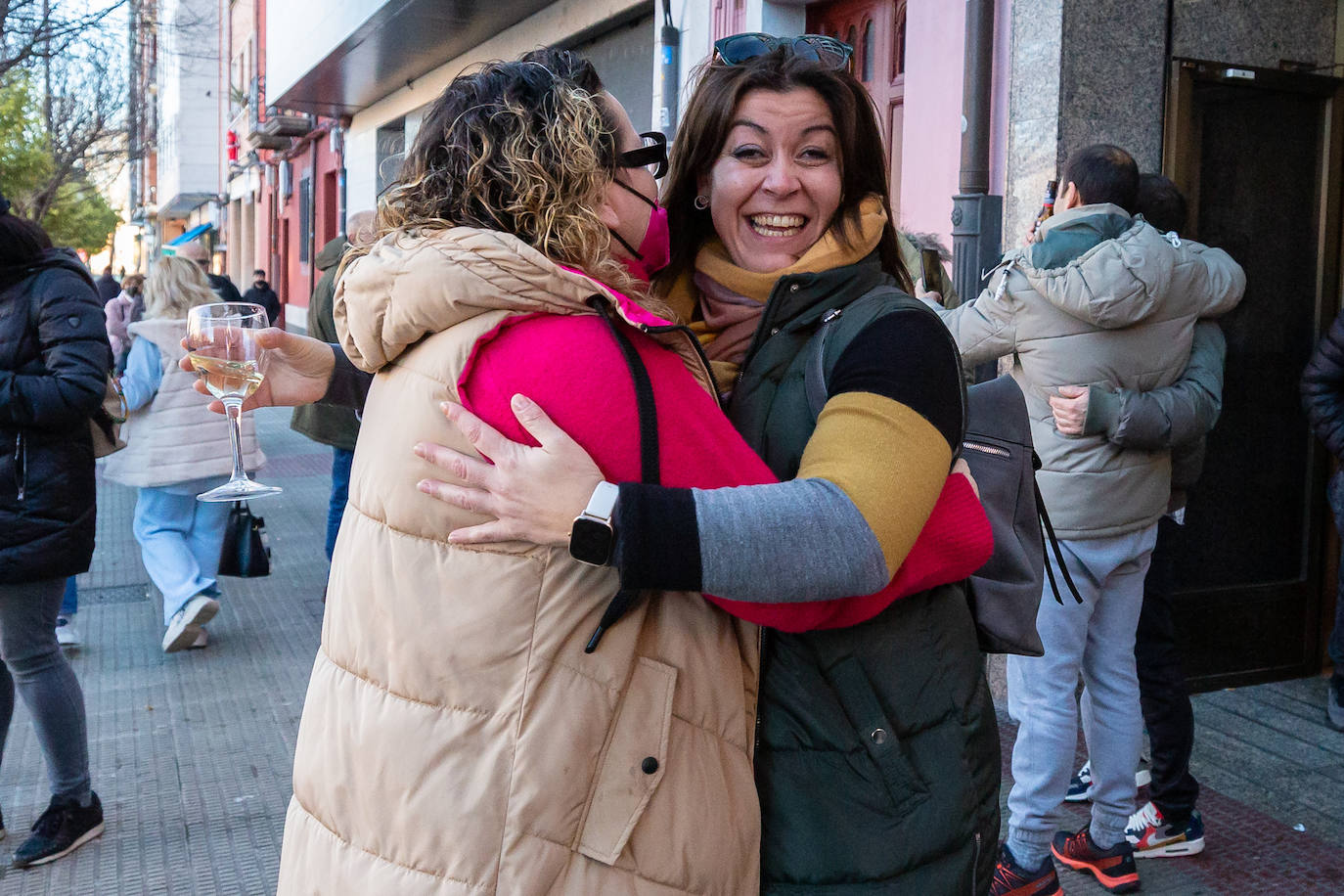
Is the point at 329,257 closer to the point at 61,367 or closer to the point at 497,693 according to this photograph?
the point at 61,367

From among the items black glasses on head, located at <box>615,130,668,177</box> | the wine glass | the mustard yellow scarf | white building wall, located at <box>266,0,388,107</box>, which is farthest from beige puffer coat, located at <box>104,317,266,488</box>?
white building wall, located at <box>266,0,388,107</box>

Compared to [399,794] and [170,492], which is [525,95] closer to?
[399,794]

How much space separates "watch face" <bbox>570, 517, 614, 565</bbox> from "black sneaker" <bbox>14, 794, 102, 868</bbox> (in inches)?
134

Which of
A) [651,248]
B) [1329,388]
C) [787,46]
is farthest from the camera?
[1329,388]

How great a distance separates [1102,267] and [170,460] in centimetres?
480

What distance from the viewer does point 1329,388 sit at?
15.7 feet

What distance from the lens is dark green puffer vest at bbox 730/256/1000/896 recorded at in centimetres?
170

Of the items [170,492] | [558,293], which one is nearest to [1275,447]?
[558,293]

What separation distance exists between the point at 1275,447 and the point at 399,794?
4.87m

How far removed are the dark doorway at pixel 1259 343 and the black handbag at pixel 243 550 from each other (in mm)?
3962

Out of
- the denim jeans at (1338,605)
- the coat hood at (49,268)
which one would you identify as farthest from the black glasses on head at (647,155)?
the denim jeans at (1338,605)

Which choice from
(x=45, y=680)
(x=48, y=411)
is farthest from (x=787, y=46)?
(x=45, y=680)

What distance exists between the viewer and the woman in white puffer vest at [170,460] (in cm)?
638

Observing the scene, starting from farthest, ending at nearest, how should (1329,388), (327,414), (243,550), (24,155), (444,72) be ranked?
(24,155) → (444,72) → (327,414) → (243,550) → (1329,388)
